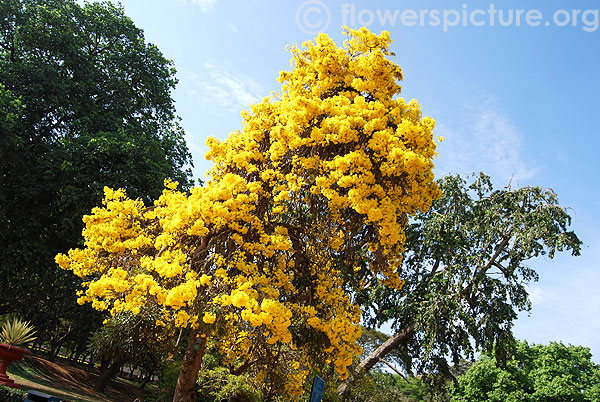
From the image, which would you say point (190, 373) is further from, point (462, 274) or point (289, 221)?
point (462, 274)

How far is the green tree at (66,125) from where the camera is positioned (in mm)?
13930

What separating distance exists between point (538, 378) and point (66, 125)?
34.7 meters

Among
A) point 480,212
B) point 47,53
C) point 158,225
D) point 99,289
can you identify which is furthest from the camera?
point 480,212

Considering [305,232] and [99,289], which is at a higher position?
[305,232]

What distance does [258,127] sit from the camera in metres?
9.74

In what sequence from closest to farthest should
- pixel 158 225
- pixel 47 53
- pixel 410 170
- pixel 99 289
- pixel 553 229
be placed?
1. pixel 99 289
2. pixel 410 170
3. pixel 158 225
4. pixel 47 53
5. pixel 553 229

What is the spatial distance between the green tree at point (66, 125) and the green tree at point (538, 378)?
26.9 meters

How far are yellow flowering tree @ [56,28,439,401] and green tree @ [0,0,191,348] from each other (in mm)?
5551

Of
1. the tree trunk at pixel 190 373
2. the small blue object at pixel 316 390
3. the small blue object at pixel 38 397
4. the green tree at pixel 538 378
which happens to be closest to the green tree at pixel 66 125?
the tree trunk at pixel 190 373

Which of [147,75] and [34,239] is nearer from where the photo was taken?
[34,239]

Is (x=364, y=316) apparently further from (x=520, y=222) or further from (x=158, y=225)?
(x=158, y=225)

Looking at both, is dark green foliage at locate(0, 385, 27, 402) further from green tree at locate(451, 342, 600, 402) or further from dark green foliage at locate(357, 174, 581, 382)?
green tree at locate(451, 342, 600, 402)

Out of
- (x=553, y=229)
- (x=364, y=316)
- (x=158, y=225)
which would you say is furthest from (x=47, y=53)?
(x=553, y=229)

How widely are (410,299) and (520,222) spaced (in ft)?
17.9
